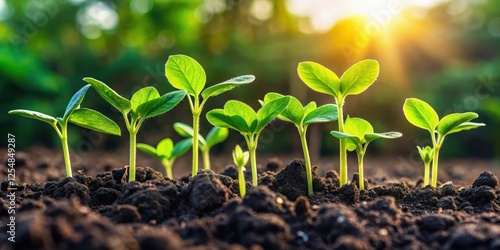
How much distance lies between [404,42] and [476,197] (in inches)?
295

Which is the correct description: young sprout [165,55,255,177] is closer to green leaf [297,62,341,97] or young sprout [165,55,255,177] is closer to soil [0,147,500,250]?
green leaf [297,62,341,97]

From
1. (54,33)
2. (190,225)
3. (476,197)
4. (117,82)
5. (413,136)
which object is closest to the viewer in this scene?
(190,225)

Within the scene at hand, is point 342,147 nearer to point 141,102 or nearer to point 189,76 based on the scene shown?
point 189,76

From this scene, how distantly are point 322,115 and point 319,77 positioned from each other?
5.6 inches

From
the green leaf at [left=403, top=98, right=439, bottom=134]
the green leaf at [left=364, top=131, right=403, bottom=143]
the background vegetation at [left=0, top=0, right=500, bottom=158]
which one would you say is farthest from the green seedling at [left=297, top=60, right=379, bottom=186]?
the background vegetation at [left=0, top=0, right=500, bottom=158]

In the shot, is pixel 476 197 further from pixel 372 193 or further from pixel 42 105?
pixel 42 105

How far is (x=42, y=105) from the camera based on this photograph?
651 cm

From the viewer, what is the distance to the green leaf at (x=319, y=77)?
178cm

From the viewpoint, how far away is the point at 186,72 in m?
1.79

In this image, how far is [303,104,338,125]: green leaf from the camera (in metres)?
1.79

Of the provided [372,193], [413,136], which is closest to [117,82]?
[413,136]

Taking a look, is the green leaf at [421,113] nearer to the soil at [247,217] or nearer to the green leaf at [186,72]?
the soil at [247,217]

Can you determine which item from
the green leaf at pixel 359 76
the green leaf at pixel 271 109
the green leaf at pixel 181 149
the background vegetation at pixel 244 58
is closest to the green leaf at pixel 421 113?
the green leaf at pixel 359 76

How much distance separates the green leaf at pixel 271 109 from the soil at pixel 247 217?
26cm
